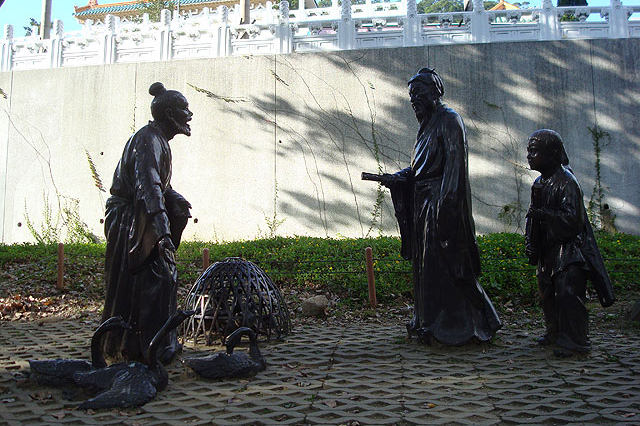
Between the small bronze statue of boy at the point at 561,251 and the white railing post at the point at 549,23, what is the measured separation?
29.4 ft

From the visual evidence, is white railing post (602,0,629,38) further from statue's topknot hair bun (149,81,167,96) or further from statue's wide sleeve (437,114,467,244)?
statue's topknot hair bun (149,81,167,96)

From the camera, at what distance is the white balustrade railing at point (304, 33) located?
1267cm

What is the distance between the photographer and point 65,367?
13.2 ft

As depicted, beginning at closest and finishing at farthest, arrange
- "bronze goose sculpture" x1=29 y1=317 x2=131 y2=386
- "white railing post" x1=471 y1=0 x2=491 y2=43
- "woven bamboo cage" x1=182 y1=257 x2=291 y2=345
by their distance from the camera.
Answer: "bronze goose sculpture" x1=29 y1=317 x2=131 y2=386
"woven bamboo cage" x1=182 y1=257 x2=291 y2=345
"white railing post" x1=471 y1=0 x2=491 y2=43

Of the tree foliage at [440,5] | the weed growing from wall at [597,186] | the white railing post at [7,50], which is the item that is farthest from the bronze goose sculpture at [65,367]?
the tree foliage at [440,5]

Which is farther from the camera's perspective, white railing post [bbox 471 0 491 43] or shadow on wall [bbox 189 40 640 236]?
white railing post [bbox 471 0 491 43]

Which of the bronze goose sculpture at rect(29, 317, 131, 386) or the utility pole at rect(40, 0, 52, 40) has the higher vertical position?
the utility pole at rect(40, 0, 52, 40)

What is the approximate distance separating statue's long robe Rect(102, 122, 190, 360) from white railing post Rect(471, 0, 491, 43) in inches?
407

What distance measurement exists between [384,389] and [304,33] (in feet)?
37.1

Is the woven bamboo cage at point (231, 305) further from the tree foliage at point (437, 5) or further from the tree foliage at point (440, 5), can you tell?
the tree foliage at point (437, 5)

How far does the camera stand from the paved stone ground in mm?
3352

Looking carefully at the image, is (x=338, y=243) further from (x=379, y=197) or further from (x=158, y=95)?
(x=158, y=95)

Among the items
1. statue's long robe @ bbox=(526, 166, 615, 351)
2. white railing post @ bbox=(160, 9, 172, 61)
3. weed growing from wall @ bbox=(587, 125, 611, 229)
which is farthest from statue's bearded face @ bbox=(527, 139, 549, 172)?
white railing post @ bbox=(160, 9, 172, 61)

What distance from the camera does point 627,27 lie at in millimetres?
12484
